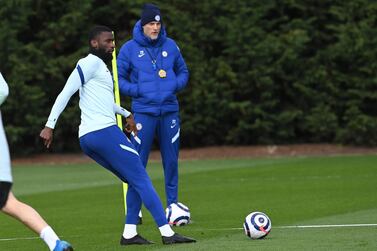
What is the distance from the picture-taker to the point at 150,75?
45.7ft

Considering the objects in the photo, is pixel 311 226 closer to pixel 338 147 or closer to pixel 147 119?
pixel 147 119

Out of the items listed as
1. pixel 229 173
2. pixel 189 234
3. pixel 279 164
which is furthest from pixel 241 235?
pixel 279 164

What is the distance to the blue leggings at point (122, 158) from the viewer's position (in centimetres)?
1105

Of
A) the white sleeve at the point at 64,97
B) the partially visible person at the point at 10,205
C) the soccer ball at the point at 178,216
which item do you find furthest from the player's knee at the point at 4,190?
the soccer ball at the point at 178,216

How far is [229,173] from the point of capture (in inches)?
899

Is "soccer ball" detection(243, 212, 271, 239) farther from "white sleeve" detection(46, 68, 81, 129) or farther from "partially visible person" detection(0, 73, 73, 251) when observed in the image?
"partially visible person" detection(0, 73, 73, 251)

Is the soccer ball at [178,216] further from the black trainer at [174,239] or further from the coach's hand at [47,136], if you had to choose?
the coach's hand at [47,136]

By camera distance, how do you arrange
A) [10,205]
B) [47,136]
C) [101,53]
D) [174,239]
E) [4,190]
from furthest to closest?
1. [101,53]
2. [174,239]
3. [47,136]
4. [10,205]
5. [4,190]

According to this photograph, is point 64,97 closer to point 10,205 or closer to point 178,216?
point 10,205

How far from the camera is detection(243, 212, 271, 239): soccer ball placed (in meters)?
11.5

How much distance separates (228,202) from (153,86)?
3.36 metres

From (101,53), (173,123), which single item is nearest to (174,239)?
(101,53)

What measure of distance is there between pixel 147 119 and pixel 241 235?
7.91 feet

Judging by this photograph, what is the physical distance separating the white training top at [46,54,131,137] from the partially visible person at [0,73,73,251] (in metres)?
1.31
